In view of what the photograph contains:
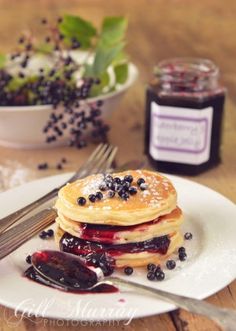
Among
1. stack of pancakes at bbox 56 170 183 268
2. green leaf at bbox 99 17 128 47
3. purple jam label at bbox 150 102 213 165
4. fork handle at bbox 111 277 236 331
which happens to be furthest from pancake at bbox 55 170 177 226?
green leaf at bbox 99 17 128 47

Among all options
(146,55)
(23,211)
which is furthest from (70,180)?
(146,55)

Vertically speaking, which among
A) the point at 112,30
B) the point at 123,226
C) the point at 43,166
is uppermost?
the point at 112,30

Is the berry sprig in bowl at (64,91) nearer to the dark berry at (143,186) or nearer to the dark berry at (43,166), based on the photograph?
the dark berry at (43,166)

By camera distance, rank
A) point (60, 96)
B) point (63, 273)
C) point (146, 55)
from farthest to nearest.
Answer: point (146, 55)
point (60, 96)
point (63, 273)

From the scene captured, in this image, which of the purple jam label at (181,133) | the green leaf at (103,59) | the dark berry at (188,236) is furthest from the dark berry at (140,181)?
the green leaf at (103,59)

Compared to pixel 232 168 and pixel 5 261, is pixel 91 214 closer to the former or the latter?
pixel 5 261

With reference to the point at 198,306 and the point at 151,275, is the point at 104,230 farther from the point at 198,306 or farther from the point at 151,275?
the point at 198,306

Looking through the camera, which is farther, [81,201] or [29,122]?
[29,122]
